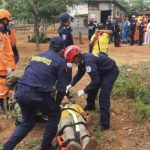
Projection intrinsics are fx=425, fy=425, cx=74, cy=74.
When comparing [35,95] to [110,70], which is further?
[110,70]

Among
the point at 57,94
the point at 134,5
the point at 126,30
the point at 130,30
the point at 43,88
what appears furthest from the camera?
the point at 134,5

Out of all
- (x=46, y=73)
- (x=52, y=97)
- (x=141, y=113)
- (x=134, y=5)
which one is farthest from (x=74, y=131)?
(x=134, y=5)

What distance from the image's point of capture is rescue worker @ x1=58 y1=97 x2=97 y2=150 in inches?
232

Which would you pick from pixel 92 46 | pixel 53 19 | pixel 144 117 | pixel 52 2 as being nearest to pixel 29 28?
pixel 53 19

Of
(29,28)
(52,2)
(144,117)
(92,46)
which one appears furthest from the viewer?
(29,28)

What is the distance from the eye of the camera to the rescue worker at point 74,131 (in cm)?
589

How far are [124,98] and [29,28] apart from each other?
30593 mm

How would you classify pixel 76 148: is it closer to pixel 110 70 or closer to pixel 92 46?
pixel 110 70

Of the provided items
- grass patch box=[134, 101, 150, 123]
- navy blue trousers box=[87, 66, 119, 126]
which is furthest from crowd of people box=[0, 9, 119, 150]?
grass patch box=[134, 101, 150, 123]

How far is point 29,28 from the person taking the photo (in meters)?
38.9

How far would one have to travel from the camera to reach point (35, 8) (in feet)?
62.7

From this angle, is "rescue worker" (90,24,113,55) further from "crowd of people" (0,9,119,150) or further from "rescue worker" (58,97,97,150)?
"rescue worker" (58,97,97,150)

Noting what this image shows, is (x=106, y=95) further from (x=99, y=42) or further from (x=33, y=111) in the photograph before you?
(x=99, y=42)

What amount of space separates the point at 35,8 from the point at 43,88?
45.2ft
